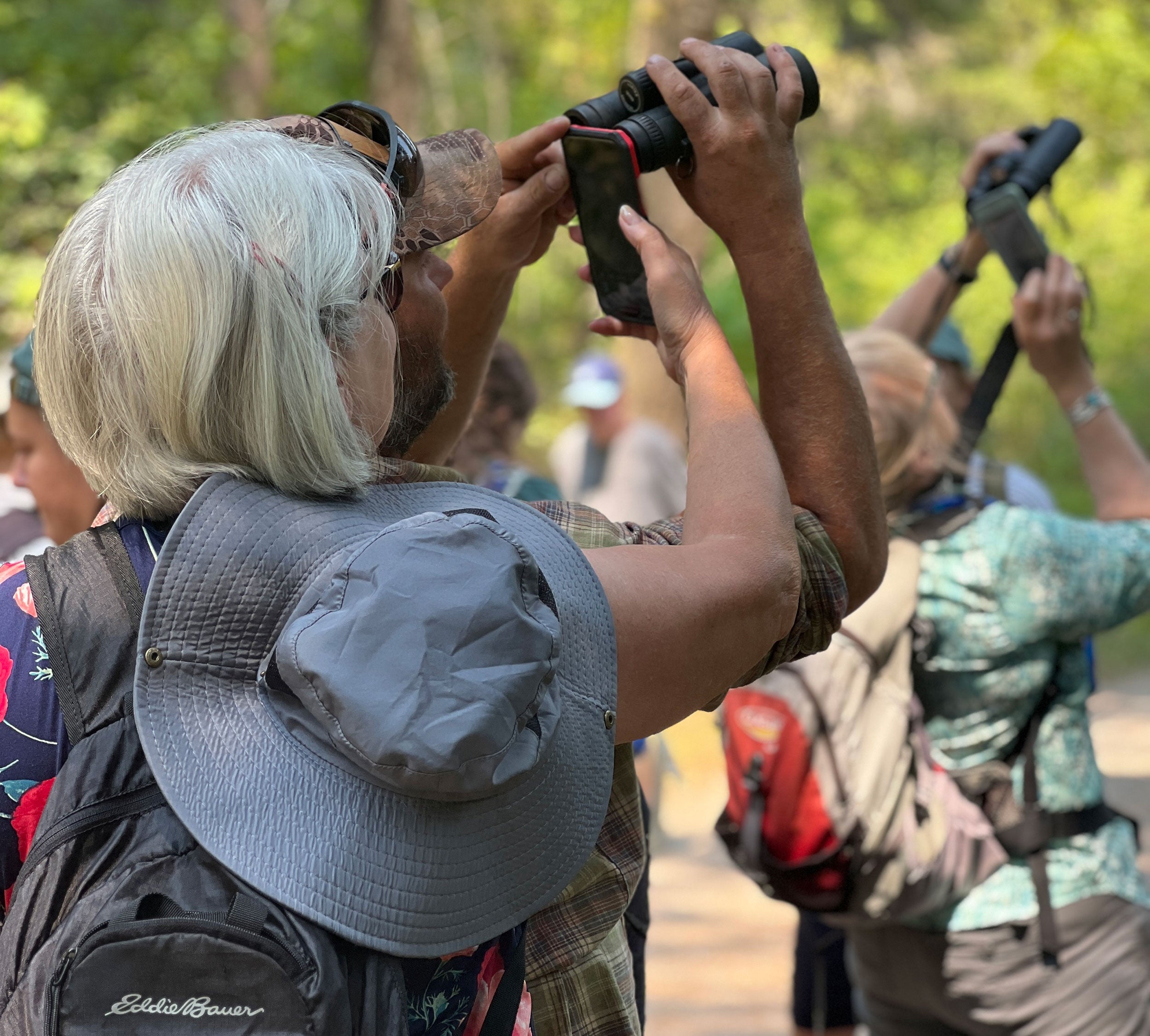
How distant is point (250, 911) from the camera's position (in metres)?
1.14

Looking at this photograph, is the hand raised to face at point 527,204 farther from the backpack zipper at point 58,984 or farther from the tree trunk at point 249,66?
the tree trunk at point 249,66

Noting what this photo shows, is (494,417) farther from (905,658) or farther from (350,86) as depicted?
(350,86)

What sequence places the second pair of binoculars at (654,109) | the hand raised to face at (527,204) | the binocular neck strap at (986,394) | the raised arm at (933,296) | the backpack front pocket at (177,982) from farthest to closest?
the raised arm at (933,296), the binocular neck strap at (986,394), the hand raised to face at (527,204), the second pair of binoculars at (654,109), the backpack front pocket at (177,982)

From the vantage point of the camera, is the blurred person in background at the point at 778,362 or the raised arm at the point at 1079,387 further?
the raised arm at the point at 1079,387

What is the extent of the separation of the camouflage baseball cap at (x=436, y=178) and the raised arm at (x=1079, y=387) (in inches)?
61.6

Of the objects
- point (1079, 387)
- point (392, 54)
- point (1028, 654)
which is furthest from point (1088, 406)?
point (392, 54)

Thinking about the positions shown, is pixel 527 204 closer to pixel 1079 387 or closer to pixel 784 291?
pixel 784 291

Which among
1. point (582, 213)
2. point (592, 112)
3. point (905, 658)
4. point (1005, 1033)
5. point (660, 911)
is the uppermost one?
point (592, 112)

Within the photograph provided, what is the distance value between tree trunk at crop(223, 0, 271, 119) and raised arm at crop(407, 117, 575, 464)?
12467 millimetres

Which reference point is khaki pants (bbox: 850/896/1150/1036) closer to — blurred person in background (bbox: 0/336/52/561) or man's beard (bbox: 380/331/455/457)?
man's beard (bbox: 380/331/455/457)

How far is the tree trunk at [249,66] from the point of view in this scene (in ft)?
46.4

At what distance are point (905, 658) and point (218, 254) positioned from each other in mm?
1929

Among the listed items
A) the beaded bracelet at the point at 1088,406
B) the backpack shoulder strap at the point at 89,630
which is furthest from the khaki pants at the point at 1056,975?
the backpack shoulder strap at the point at 89,630

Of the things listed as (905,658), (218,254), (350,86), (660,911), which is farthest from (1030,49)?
(218,254)
